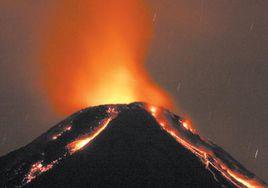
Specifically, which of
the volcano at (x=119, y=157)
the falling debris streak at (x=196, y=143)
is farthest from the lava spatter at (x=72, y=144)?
the falling debris streak at (x=196, y=143)

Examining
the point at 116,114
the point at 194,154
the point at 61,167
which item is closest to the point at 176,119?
the point at 116,114

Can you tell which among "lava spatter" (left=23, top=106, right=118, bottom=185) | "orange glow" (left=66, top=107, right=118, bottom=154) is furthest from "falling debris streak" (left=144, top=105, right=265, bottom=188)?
"lava spatter" (left=23, top=106, right=118, bottom=185)

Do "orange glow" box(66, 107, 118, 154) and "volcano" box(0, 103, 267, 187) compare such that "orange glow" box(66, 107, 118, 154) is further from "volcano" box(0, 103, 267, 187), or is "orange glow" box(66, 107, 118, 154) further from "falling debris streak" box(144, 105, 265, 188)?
"falling debris streak" box(144, 105, 265, 188)

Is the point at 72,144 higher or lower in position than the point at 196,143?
higher

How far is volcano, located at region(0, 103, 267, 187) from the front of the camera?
37.5 meters

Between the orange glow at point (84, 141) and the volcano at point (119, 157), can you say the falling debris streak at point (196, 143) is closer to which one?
the volcano at point (119, 157)

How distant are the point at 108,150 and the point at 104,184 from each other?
746 cm

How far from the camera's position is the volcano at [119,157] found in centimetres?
3750

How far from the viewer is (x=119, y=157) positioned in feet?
137

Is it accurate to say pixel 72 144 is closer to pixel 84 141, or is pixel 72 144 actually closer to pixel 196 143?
pixel 84 141

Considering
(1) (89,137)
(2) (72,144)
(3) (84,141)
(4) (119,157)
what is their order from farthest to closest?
(1) (89,137), (3) (84,141), (2) (72,144), (4) (119,157)

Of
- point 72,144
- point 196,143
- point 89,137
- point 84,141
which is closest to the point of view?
point 72,144

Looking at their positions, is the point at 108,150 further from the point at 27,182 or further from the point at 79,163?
the point at 27,182

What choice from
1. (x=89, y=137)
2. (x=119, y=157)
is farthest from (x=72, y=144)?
(x=119, y=157)
